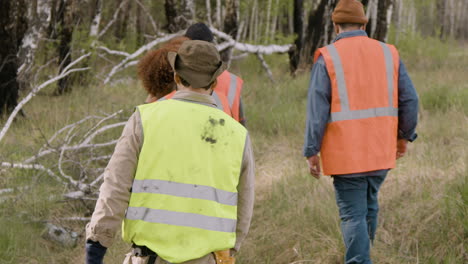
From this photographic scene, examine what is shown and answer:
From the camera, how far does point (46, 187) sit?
221 inches

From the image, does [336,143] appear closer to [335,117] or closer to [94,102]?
[335,117]

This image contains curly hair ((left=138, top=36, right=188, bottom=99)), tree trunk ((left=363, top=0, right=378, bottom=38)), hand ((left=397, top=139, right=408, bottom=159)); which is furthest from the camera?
tree trunk ((left=363, top=0, right=378, bottom=38))

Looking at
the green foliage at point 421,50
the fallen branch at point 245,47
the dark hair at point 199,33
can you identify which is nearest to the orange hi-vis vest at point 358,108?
the dark hair at point 199,33

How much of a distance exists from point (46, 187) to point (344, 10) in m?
3.09

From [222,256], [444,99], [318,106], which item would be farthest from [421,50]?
[222,256]

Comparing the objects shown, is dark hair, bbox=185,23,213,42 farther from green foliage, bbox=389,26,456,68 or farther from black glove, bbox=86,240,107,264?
green foliage, bbox=389,26,456,68

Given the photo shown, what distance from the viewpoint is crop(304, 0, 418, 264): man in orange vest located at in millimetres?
4051

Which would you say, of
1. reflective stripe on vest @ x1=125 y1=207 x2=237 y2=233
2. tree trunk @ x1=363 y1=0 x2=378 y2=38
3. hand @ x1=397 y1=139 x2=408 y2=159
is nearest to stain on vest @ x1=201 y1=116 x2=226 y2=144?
reflective stripe on vest @ x1=125 y1=207 x2=237 y2=233

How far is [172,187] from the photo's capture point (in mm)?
2428

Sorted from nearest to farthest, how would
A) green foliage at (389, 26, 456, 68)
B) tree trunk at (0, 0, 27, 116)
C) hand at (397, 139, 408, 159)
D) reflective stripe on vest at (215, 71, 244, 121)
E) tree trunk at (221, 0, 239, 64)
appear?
reflective stripe on vest at (215, 71, 244, 121) → hand at (397, 139, 408, 159) → tree trunk at (0, 0, 27, 116) → tree trunk at (221, 0, 239, 64) → green foliage at (389, 26, 456, 68)

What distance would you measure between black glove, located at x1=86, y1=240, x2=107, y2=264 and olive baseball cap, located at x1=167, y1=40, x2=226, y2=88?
749 millimetres

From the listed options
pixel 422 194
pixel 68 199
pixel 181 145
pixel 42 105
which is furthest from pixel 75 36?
pixel 181 145

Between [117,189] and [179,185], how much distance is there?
0.81 feet

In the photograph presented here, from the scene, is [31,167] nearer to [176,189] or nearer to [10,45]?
[176,189]
